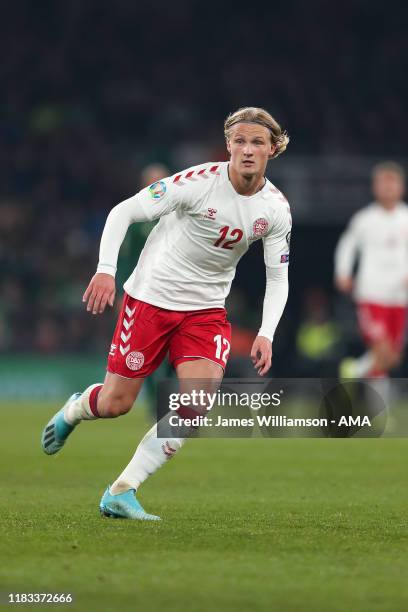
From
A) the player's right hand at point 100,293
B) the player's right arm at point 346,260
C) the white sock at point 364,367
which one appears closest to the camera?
the player's right hand at point 100,293

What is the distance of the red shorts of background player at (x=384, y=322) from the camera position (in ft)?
43.0

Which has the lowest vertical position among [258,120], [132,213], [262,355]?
[262,355]

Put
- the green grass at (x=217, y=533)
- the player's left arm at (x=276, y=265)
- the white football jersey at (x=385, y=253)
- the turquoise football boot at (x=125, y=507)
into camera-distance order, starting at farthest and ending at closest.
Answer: the white football jersey at (x=385, y=253) → the player's left arm at (x=276, y=265) → the turquoise football boot at (x=125, y=507) → the green grass at (x=217, y=533)

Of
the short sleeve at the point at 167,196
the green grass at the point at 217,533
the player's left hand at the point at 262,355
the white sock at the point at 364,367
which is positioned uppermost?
the short sleeve at the point at 167,196

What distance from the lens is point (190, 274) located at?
20.1 ft

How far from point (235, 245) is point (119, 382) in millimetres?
881

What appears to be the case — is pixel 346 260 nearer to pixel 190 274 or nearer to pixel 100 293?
pixel 190 274

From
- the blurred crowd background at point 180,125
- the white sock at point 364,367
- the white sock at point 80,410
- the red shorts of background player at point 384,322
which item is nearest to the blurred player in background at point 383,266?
the red shorts of background player at point 384,322

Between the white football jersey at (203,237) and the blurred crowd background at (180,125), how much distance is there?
13033mm

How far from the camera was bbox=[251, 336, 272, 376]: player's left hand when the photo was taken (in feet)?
18.9

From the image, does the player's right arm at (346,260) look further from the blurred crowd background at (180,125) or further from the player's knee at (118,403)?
the player's knee at (118,403)

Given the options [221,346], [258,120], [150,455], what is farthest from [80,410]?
[258,120]

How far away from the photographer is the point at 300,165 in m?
20.9

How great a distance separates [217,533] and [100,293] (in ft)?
3.80
